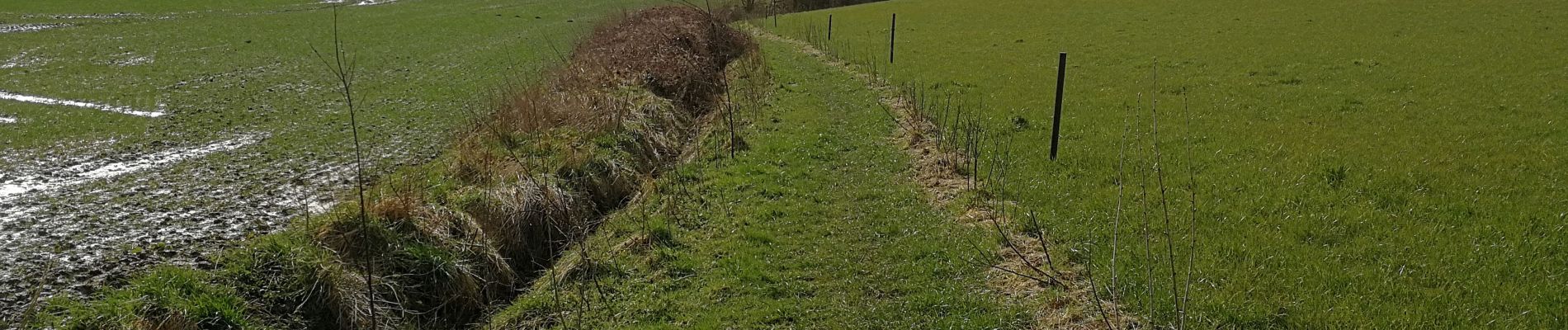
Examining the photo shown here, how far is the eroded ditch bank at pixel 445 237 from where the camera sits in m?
6.39

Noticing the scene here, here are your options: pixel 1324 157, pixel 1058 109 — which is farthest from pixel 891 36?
pixel 1324 157

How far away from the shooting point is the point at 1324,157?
31.8ft

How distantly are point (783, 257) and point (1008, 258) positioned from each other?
1.86m

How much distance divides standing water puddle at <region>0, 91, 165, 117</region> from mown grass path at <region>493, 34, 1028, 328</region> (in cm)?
946

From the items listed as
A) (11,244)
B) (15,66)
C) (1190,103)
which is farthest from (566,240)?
(15,66)

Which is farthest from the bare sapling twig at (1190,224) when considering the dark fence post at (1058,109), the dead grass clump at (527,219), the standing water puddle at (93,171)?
the standing water puddle at (93,171)

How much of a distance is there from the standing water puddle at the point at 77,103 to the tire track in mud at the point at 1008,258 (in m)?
11.9

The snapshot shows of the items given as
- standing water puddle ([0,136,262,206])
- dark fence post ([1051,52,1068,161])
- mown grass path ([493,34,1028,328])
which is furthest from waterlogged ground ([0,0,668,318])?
dark fence post ([1051,52,1068,161])

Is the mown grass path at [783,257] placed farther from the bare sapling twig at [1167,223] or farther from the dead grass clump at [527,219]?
the bare sapling twig at [1167,223]

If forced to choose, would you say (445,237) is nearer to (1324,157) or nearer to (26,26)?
(1324,157)

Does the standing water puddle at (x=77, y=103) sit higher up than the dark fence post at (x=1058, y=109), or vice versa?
the dark fence post at (x=1058, y=109)

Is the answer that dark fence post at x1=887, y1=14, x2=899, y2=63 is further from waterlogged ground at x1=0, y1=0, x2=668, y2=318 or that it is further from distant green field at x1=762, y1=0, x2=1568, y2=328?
waterlogged ground at x1=0, y1=0, x2=668, y2=318

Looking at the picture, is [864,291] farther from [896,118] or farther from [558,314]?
[896,118]

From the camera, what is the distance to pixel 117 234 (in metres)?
7.86
